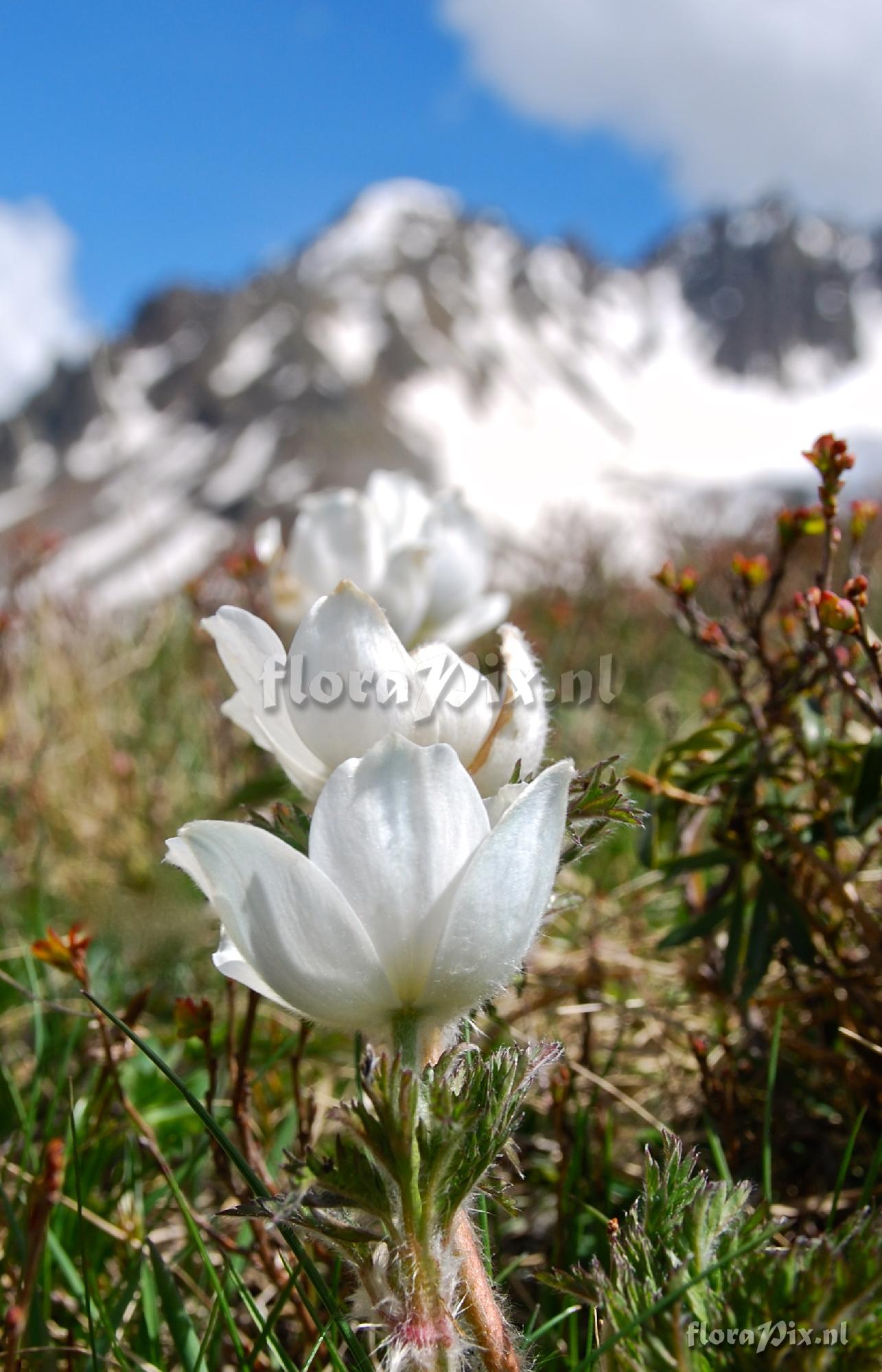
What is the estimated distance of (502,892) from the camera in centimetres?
59

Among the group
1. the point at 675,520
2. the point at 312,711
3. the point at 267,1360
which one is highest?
the point at 675,520

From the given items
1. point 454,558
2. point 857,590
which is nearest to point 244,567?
point 454,558

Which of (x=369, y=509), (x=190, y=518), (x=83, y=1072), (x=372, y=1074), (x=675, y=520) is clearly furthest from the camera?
(x=190, y=518)

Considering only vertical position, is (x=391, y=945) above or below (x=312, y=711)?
below

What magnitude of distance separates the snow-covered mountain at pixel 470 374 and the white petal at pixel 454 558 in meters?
15.4

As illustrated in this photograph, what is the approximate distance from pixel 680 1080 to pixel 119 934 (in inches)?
44.4

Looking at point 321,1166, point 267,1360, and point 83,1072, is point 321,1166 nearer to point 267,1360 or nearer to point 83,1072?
point 267,1360

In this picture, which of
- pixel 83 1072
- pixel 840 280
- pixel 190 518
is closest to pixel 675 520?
pixel 83 1072

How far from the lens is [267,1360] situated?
0.93 meters

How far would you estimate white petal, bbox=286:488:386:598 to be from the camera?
1.54 metres

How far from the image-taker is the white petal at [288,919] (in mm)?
585

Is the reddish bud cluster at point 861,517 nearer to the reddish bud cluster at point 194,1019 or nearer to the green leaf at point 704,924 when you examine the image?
the green leaf at point 704,924

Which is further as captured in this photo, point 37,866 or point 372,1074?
point 37,866

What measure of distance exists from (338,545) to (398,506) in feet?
0.75
